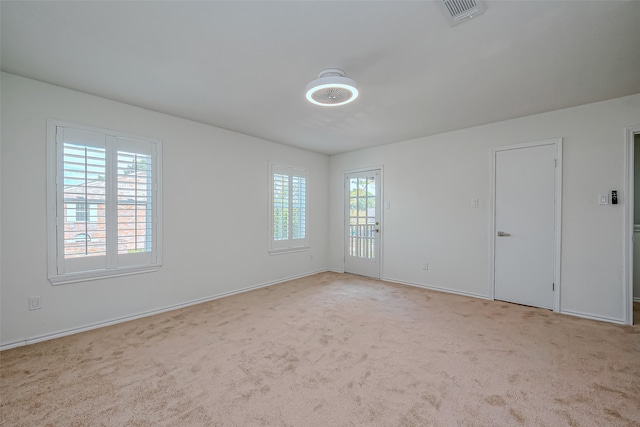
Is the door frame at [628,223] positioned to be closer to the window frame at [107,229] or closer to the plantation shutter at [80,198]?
the window frame at [107,229]

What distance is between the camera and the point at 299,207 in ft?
17.3

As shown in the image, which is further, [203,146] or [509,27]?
[203,146]

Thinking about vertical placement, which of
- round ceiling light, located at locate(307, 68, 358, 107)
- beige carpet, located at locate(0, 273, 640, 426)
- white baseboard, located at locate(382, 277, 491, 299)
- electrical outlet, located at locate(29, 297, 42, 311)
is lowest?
beige carpet, located at locate(0, 273, 640, 426)

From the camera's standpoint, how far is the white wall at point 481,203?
3.12 metres

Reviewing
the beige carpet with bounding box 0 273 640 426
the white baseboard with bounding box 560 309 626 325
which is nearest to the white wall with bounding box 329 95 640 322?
the white baseboard with bounding box 560 309 626 325

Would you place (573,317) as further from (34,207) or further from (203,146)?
(34,207)

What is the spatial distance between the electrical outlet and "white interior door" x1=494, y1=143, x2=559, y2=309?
5.24m

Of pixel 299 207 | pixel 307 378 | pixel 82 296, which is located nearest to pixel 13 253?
pixel 82 296

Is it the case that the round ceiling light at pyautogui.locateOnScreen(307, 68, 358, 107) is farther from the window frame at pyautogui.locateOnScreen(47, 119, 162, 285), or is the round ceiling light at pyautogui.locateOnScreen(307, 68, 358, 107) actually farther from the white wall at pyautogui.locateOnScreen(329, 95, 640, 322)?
the white wall at pyautogui.locateOnScreen(329, 95, 640, 322)

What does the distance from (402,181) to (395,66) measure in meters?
2.70

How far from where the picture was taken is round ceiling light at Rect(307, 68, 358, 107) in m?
2.27

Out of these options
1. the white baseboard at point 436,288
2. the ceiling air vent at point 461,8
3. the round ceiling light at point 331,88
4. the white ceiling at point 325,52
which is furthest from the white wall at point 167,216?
the ceiling air vent at point 461,8

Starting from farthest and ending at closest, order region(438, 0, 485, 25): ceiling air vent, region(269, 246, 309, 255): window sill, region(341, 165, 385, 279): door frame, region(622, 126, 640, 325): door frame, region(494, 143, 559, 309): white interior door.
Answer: region(341, 165, 385, 279): door frame, region(269, 246, 309, 255): window sill, region(494, 143, 559, 309): white interior door, region(622, 126, 640, 325): door frame, region(438, 0, 485, 25): ceiling air vent

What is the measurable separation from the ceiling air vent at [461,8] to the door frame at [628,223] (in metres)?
2.70
